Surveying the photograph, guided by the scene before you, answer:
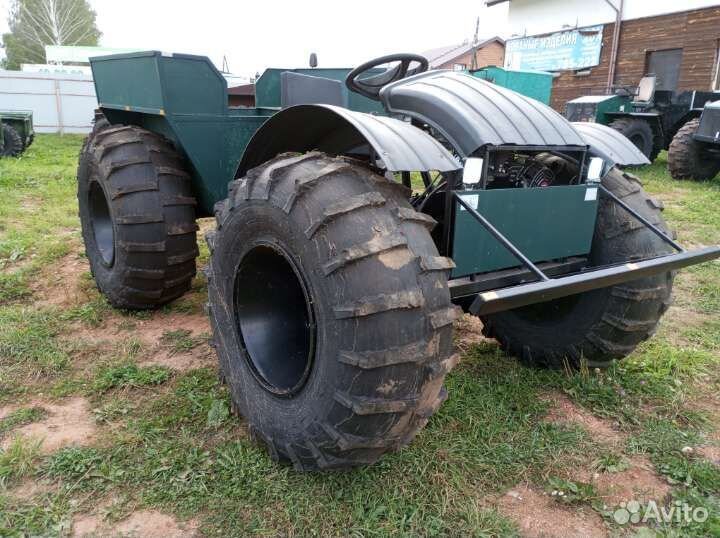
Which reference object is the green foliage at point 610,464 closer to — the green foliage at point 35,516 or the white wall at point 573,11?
the green foliage at point 35,516

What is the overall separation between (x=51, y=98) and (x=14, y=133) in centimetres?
828

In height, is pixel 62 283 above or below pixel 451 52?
below

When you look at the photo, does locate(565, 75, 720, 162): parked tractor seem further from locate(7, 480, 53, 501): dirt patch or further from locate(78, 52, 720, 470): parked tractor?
locate(7, 480, 53, 501): dirt patch

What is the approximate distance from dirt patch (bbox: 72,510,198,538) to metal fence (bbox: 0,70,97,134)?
21572 millimetres

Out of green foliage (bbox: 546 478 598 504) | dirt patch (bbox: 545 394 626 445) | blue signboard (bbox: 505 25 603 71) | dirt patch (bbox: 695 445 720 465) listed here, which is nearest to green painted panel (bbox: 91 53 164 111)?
dirt patch (bbox: 545 394 626 445)

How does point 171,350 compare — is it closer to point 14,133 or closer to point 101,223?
point 101,223

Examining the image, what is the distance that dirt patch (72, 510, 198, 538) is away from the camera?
7.02 feet

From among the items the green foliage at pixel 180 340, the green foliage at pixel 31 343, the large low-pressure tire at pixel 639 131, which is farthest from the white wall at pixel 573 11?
the green foliage at pixel 31 343

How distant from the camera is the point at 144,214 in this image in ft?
12.1

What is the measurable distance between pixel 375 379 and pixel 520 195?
107 cm

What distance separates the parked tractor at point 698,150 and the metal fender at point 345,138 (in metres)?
9.67

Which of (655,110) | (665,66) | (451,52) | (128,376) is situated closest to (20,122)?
(128,376)

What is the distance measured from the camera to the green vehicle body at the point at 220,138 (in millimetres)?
2406

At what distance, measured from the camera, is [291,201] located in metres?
2.08
